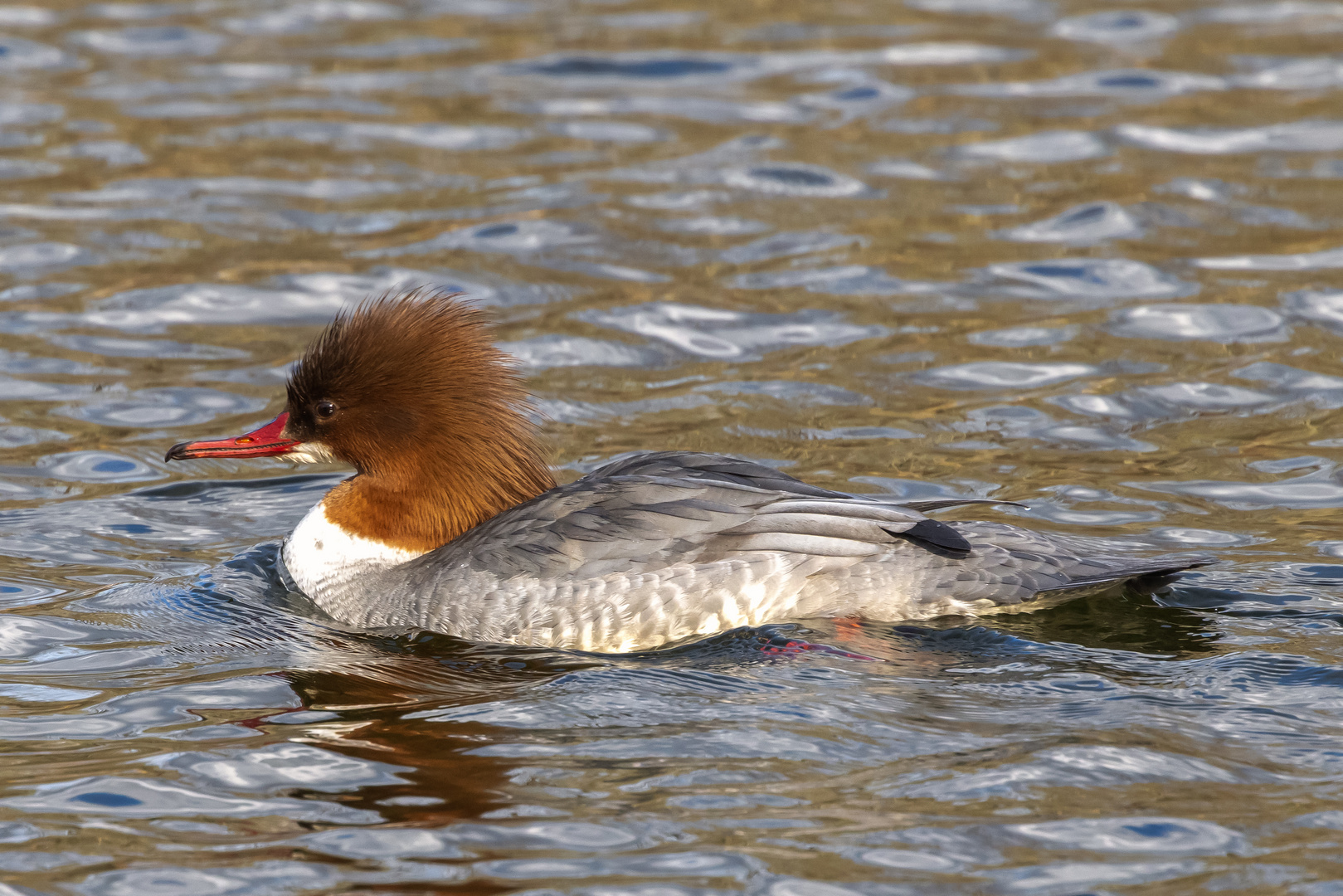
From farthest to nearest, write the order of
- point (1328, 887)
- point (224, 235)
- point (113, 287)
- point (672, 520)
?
point (224, 235), point (113, 287), point (672, 520), point (1328, 887)

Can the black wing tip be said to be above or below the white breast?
above

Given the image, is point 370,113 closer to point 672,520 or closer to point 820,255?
point 820,255

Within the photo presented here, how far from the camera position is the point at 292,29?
14227 mm

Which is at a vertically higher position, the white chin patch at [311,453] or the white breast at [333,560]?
the white chin patch at [311,453]

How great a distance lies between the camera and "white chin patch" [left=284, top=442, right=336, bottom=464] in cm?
685

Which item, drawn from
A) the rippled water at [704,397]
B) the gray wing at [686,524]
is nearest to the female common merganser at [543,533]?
the gray wing at [686,524]

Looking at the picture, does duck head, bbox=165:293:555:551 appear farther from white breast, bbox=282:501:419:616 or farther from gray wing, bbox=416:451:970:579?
gray wing, bbox=416:451:970:579

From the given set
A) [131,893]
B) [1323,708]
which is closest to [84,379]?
[131,893]

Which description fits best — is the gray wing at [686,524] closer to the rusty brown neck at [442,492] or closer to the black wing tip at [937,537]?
the black wing tip at [937,537]

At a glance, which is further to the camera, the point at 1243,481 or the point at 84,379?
the point at 84,379

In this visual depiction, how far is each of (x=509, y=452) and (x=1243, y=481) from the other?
336cm

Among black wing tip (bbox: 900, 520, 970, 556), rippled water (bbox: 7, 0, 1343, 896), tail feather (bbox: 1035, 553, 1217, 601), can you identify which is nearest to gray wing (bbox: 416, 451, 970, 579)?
black wing tip (bbox: 900, 520, 970, 556)

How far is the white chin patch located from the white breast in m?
0.24

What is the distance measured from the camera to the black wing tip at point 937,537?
5.92m
